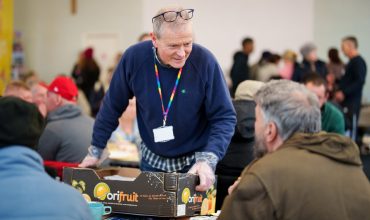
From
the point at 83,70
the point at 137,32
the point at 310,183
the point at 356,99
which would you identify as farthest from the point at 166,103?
the point at 137,32

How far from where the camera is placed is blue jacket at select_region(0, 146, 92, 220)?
Result: 153 cm

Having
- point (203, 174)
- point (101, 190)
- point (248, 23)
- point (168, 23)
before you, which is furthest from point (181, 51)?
point (248, 23)

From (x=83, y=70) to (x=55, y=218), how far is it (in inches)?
347

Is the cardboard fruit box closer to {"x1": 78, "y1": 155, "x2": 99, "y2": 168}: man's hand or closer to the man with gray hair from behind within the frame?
{"x1": 78, "y1": 155, "x2": 99, "y2": 168}: man's hand

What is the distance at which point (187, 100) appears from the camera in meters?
2.62

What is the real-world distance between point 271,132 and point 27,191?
0.85 m

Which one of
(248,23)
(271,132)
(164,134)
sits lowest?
(164,134)

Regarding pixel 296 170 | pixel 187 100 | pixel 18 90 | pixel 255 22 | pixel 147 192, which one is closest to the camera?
pixel 296 170

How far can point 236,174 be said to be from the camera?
141 inches

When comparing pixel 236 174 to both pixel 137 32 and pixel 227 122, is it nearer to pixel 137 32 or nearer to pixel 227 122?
pixel 227 122

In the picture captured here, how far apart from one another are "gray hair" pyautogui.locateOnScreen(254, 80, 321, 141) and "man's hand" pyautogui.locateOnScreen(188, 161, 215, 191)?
51 cm

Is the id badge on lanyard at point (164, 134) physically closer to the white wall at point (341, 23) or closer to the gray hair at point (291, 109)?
the gray hair at point (291, 109)

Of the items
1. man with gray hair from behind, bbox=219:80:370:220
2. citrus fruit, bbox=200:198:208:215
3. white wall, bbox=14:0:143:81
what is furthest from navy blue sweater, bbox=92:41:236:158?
white wall, bbox=14:0:143:81

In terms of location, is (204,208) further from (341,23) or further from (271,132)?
(341,23)
